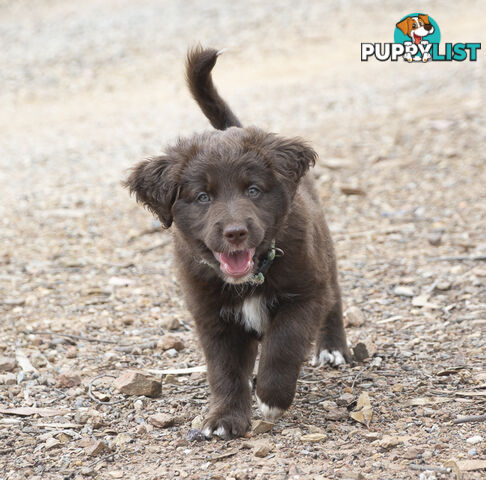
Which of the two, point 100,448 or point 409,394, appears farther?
point 409,394

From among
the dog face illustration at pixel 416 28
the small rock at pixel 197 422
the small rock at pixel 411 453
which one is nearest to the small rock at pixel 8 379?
the small rock at pixel 197 422

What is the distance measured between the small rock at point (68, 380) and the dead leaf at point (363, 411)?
170 centimetres

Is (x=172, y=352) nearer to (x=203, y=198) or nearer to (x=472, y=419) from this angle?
(x=203, y=198)

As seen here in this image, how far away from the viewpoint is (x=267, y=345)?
13.4 ft

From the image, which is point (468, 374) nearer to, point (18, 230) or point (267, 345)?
point (267, 345)

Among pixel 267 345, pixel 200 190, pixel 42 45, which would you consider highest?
pixel 42 45

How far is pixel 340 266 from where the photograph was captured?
705 centimetres

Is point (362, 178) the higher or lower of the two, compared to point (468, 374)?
higher

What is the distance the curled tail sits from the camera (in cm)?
481

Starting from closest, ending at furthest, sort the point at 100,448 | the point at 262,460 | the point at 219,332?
the point at 262,460 < the point at 100,448 < the point at 219,332

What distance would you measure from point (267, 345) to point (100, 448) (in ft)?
3.14

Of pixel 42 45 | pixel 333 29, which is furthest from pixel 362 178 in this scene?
pixel 42 45

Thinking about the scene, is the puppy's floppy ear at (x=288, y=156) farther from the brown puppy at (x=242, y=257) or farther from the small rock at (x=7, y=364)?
the small rock at (x=7, y=364)

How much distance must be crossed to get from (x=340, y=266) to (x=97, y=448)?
3596 mm
